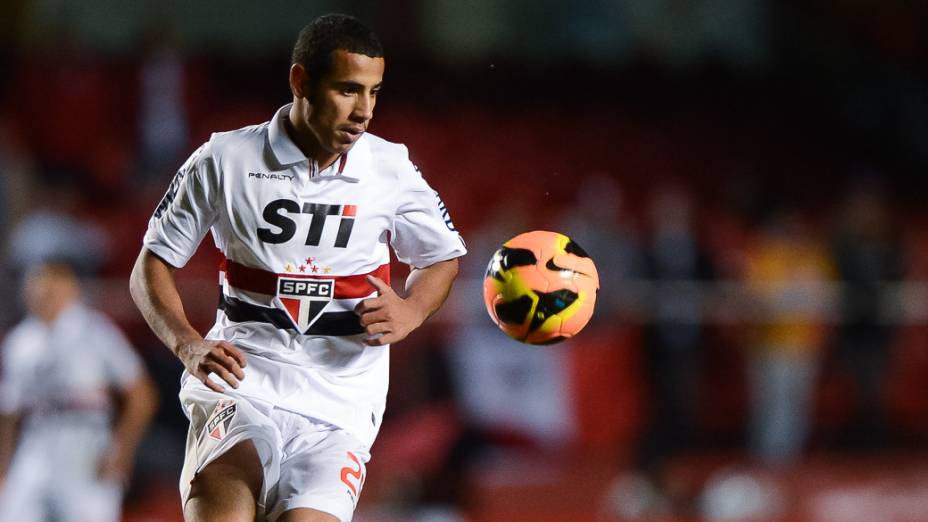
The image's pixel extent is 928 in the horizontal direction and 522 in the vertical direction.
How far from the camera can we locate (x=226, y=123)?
39.0ft

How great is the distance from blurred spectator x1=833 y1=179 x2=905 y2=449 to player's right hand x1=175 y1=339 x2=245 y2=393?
7276 millimetres

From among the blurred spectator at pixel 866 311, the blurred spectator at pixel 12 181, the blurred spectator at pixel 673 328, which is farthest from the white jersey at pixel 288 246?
the blurred spectator at pixel 866 311

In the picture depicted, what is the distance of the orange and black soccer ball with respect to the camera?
4.03 m

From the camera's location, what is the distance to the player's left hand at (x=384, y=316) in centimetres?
367

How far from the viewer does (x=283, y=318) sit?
3.91 m

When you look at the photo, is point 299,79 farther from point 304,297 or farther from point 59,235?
point 59,235

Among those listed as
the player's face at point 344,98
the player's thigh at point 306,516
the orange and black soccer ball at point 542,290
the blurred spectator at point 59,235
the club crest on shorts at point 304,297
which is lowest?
the blurred spectator at point 59,235

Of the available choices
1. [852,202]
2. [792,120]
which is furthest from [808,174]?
[852,202]

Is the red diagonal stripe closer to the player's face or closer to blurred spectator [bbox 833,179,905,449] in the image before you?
the player's face

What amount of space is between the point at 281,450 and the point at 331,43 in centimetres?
122

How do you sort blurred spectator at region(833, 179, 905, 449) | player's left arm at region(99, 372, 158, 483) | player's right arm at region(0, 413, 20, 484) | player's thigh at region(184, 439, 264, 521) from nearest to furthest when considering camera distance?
player's thigh at region(184, 439, 264, 521) < player's left arm at region(99, 372, 158, 483) < player's right arm at region(0, 413, 20, 484) < blurred spectator at region(833, 179, 905, 449)

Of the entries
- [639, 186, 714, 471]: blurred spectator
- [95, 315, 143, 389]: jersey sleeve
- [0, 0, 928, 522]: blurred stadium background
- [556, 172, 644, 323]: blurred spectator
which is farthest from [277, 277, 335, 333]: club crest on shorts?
[639, 186, 714, 471]: blurred spectator

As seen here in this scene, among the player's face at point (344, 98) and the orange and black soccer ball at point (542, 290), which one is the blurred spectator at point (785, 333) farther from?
the player's face at point (344, 98)

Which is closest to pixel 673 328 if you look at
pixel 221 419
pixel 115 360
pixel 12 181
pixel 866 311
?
pixel 866 311
